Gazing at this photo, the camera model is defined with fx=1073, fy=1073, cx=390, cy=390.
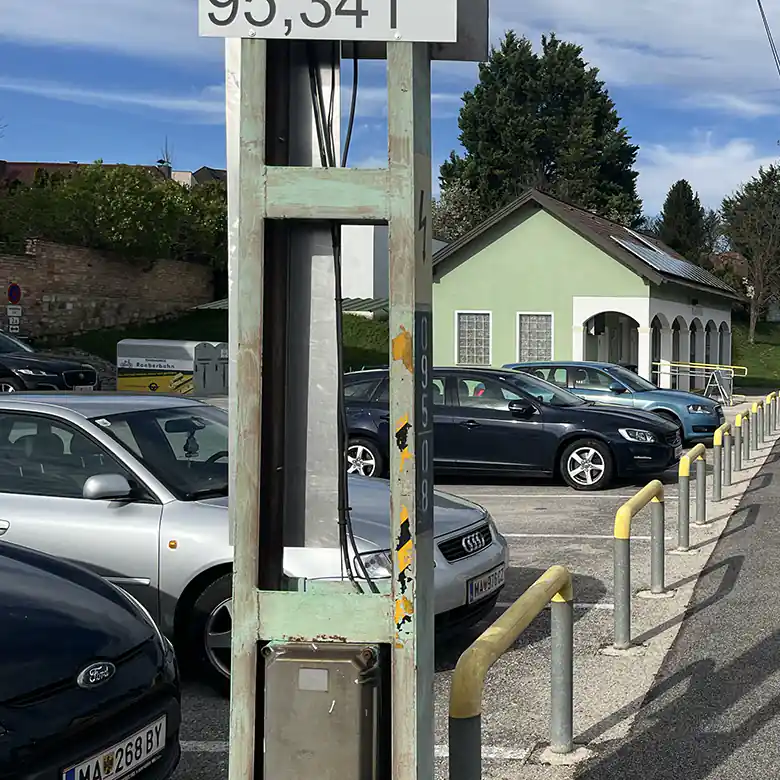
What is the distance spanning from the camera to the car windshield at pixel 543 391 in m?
13.9

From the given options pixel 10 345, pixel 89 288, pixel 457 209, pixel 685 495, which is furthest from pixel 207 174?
pixel 685 495

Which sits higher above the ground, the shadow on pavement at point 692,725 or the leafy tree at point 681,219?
the leafy tree at point 681,219

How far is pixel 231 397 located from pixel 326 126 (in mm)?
809

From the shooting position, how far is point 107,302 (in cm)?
4106

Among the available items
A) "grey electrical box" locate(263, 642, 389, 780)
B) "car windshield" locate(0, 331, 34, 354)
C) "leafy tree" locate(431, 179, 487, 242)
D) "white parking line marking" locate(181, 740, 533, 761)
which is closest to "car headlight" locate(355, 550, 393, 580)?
"grey electrical box" locate(263, 642, 389, 780)

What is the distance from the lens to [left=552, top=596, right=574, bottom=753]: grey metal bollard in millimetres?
4520

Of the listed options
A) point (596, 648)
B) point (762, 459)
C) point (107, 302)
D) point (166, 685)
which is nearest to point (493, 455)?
point (762, 459)

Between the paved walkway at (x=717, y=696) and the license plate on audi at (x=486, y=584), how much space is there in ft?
3.38

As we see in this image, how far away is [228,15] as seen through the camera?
2.82m

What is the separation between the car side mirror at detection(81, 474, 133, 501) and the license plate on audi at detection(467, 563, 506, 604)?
1928 mm

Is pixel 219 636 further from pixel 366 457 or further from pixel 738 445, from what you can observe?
pixel 738 445

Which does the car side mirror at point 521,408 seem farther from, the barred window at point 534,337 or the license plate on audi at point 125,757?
the barred window at point 534,337

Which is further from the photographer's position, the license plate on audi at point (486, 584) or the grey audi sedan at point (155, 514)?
the license plate on audi at point (486, 584)

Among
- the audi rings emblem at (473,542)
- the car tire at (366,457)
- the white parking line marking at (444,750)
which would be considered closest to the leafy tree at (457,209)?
the car tire at (366,457)
